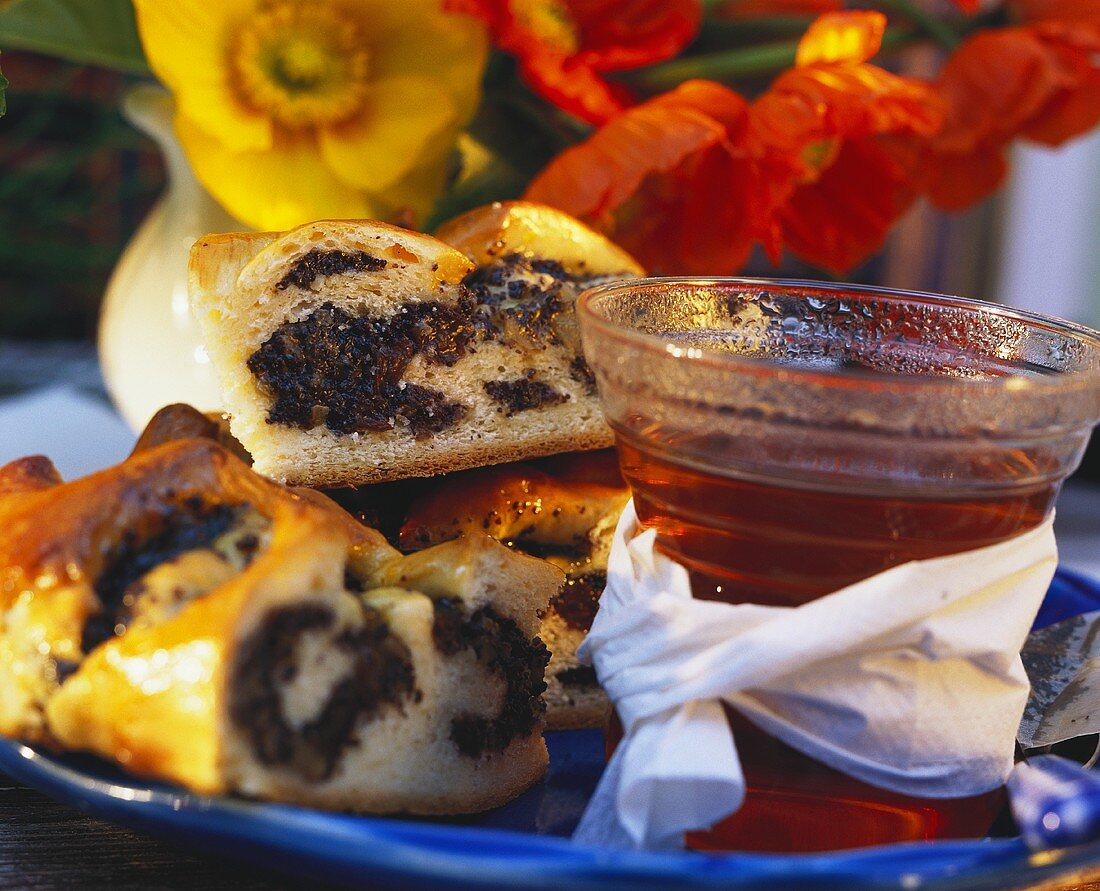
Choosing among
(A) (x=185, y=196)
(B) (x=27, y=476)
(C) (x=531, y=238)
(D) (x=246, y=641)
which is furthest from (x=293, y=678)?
(A) (x=185, y=196)

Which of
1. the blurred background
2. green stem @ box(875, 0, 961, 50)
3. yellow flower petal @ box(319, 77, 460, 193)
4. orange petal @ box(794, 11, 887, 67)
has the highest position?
orange petal @ box(794, 11, 887, 67)

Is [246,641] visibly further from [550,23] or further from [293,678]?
[550,23]

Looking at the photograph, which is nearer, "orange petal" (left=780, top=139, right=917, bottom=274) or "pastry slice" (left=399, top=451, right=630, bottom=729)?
"pastry slice" (left=399, top=451, right=630, bottom=729)

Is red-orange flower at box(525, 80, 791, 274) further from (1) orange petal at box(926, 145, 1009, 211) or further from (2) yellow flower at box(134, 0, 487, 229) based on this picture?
(1) orange petal at box(926, 145, 1009, 211)

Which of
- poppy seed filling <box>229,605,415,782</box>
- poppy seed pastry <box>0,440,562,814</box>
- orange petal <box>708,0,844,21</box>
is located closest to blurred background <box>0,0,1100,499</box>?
orange petal <box>708,0,844,21</box>

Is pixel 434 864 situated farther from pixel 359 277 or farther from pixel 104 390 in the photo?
pixel 104 390

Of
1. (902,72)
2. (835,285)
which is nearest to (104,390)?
(835,285)
